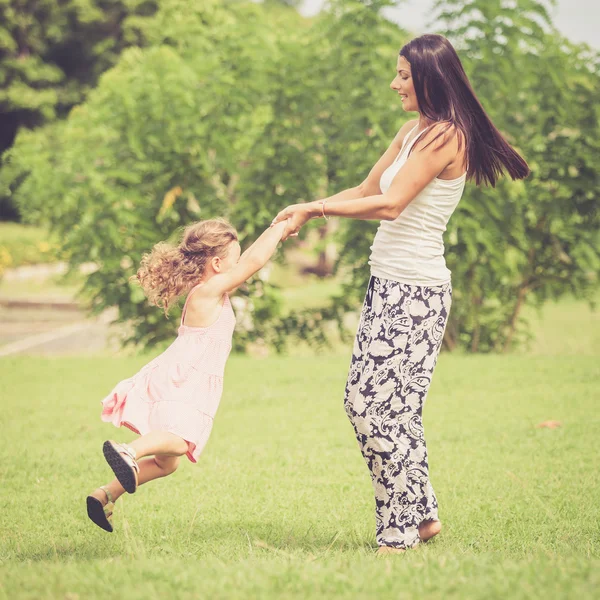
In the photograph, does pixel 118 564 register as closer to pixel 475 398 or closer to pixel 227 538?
pixel 227 538

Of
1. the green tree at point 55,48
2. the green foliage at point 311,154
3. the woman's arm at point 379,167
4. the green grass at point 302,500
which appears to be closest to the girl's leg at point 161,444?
the green grass at point 302,500

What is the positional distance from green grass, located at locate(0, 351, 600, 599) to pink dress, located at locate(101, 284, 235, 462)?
21.4 inches

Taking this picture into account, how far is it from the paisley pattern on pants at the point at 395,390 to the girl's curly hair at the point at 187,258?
758 mm

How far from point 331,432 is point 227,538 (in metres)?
2.47

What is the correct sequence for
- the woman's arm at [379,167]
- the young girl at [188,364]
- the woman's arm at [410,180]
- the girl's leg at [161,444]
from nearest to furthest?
the woman's arm at [410,180]
the girl's leg at [161,444]
the young girl at [188,364]
the woman's arm at [379,167]

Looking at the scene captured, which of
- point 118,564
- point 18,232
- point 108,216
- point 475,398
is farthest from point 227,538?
point 18,232

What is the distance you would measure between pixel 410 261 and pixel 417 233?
0.12 metres

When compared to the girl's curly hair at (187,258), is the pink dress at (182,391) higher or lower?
lower

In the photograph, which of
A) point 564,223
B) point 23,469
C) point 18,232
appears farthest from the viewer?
point 18,232

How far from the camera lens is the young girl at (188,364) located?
12.4ft

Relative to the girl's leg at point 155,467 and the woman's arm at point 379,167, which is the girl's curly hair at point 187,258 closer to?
the woman's arm at point 379,167

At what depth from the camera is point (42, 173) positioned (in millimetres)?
10211

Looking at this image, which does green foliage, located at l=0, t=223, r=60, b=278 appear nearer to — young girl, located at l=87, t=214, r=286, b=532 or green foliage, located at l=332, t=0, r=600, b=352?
green foliage, located at l=332, t=0, r=600, b=352

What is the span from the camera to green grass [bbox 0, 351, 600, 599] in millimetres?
2885
